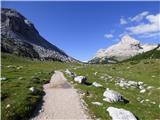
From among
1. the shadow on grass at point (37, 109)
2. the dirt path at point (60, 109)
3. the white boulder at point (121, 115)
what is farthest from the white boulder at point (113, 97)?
the shadow on grass at point (37, 109)

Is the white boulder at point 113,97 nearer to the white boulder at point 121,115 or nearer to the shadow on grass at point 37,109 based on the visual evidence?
the white boulder at point 121,115

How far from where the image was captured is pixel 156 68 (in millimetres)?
82750

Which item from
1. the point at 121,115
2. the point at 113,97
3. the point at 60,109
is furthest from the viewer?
the point at 113,97

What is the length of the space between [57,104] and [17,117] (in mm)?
7099

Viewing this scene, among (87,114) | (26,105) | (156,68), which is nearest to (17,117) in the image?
(26,105)

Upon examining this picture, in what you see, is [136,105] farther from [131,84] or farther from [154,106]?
[131,84]

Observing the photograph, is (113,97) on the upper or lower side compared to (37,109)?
upper

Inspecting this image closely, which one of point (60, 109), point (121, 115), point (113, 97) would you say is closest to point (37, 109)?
point (60, 109)

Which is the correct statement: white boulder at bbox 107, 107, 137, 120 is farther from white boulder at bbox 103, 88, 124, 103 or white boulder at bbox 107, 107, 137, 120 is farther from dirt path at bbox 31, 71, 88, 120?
white boulder at bbox 103, 88, 124, 103

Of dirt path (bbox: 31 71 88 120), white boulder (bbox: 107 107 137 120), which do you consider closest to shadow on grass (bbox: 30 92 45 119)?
dirt path (bbox: 31 71 88 120)

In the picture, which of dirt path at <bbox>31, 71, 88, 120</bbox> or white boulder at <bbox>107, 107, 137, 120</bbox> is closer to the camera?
white boulder at <bbox>107, 107, 137, 120</bbox>

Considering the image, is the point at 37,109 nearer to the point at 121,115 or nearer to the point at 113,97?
the point at 121,115

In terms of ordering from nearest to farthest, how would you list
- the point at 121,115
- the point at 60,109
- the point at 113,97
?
the point at 121,115 → the point at 60,109 → the point at 113,97

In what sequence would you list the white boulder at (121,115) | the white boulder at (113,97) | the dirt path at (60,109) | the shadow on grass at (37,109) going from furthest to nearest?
1. the white boulder at (113,97)
2. the shadow on grass at (37,109)
3. the dirt path at (60,109)
4. the white boulder at (121,115)
